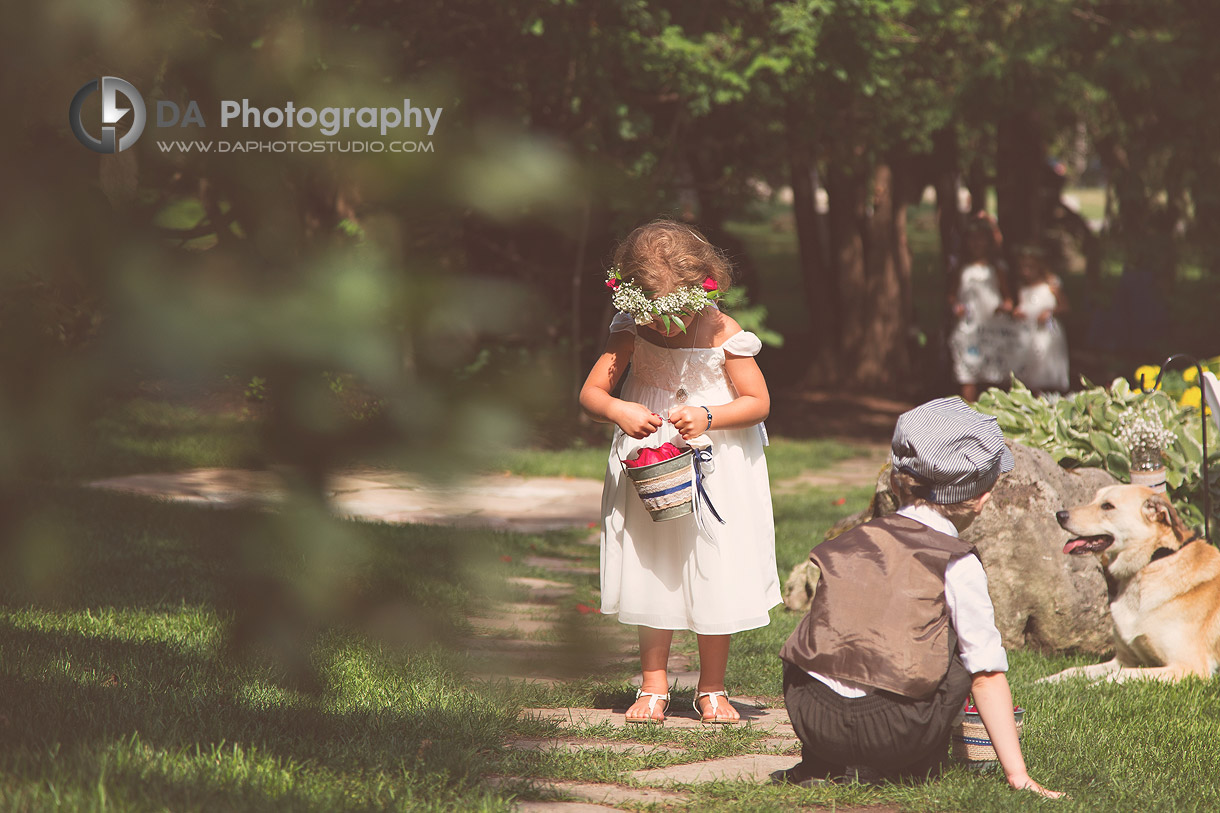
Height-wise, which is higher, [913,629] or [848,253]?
[848,253]

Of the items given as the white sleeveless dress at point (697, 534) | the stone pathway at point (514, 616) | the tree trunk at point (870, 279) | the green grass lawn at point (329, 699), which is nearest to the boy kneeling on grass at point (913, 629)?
the green grass lawn at point (329, 699)

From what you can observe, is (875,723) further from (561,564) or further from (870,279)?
(870,279)

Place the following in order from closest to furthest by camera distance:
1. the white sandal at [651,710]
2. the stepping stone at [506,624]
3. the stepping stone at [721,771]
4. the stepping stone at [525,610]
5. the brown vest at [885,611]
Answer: the stepping stone at [525,610] < the stepping stone at [506,624] < the brown vest at [885,611] < the stepping stone at [721,771] < the white sandal at [651,710]

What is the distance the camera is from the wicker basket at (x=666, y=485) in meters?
3.47

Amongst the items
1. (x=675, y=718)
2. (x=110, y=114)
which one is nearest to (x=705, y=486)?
(x=675, y=718)

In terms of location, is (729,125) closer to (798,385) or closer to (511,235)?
(798,385)

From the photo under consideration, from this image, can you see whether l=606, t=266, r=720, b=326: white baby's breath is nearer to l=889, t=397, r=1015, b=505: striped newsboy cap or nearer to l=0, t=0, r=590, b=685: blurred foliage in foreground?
l=889, t=397, r=1015, b=505: striped newsboy cap

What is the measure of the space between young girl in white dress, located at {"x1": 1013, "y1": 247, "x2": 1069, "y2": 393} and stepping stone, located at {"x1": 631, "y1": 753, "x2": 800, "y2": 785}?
7.09 metres

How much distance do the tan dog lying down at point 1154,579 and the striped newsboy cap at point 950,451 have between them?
1.77 m

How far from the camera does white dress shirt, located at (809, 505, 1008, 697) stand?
2.94 m

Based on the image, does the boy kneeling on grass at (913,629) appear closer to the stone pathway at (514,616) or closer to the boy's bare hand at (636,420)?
the stone pathway at (514,616)

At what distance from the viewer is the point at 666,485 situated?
11.4 feet

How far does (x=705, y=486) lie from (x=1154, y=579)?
2000 millimetres

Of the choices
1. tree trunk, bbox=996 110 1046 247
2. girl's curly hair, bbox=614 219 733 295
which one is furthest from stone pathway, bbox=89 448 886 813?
tree trunk, bbox=996 110 1046 247
